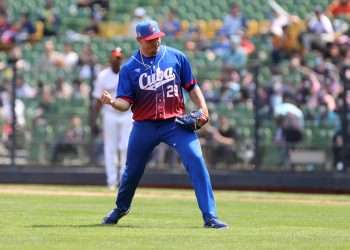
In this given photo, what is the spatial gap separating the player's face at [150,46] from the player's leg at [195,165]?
0.80 meters

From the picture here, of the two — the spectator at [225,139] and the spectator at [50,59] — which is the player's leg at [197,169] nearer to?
the spectator at [225,139]

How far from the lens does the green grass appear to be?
8.74m

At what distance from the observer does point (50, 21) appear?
2441 cm

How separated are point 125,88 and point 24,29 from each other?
46.4 ft

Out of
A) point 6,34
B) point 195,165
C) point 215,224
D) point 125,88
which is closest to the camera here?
point 215,224

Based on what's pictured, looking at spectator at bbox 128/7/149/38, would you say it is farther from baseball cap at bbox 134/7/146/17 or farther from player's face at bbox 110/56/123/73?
A: player's face at bbox 110/56/123/73

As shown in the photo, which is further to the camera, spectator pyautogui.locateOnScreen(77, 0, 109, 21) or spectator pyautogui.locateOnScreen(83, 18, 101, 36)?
spectator pyautogui.locateOnScreen(77, 0, 109, 21)

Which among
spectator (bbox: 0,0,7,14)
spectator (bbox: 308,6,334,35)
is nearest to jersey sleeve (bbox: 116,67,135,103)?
spectator (bbox: 308,6,334,35)

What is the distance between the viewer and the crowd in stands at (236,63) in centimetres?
1878

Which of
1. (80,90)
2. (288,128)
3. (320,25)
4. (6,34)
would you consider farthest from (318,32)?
(6,34)

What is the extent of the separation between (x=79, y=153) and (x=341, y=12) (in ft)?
20.0

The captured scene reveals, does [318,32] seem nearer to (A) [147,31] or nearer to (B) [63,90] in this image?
(B) [63,90]

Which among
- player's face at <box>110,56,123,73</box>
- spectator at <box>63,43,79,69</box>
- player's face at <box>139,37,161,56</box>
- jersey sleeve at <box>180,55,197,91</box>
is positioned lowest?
jersey sleeve at <box>180,55,197,91</box>

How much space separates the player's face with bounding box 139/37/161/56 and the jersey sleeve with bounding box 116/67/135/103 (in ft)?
0.95
